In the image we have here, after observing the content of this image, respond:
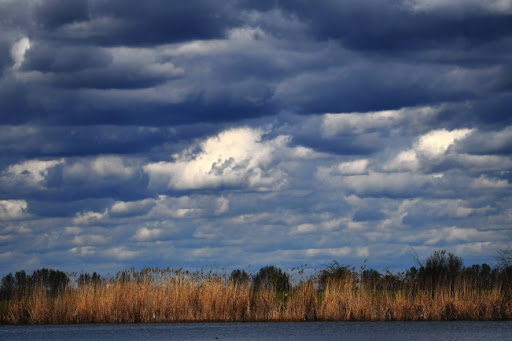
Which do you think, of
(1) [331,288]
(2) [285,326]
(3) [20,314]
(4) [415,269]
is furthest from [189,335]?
(4) [415,269]

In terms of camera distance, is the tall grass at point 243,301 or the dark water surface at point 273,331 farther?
the tall grass at point 243,301

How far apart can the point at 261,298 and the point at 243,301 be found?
0.93 meters

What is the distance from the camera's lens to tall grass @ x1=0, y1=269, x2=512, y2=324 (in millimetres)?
36531

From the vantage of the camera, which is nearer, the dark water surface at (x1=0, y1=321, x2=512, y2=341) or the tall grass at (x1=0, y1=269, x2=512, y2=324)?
the dark water surface at (x1=0, y1=321, x2=512, y2=341)

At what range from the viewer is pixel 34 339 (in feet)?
110

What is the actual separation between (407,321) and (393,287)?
204 centimetres

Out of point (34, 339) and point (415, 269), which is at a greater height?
point (415, 269)

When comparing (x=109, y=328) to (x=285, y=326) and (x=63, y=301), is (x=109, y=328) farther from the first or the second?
(x=285, y=326)

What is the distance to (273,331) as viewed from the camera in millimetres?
34969

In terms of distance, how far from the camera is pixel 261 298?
1491 inches

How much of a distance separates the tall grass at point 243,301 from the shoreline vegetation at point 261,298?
0.16 feet

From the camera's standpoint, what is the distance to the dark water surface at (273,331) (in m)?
31.5

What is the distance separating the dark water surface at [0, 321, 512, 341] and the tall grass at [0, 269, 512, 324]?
0.59m

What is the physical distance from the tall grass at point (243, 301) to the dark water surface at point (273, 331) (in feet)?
1.95
